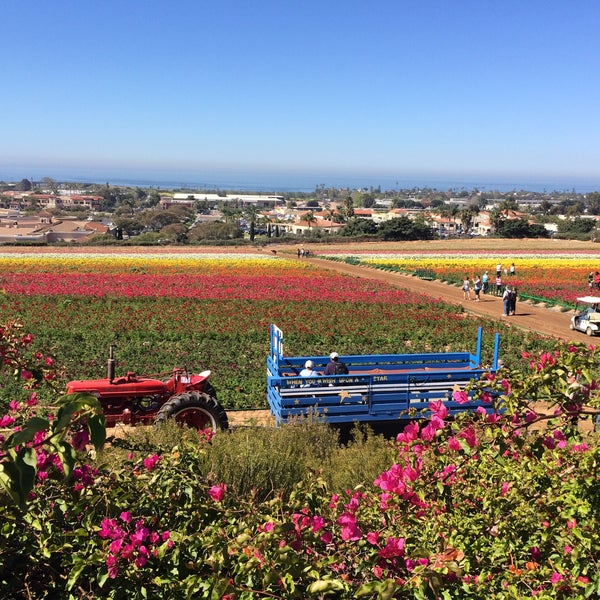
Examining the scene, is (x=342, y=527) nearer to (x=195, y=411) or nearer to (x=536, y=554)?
(x=536, y=554)

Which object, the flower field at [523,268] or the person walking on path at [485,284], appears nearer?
the person walking on path at [485,284]

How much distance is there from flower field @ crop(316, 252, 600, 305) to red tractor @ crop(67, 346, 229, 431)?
22.8 m

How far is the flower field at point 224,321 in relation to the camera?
1616 centimetres

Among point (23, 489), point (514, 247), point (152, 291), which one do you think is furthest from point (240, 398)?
point (514, 247)

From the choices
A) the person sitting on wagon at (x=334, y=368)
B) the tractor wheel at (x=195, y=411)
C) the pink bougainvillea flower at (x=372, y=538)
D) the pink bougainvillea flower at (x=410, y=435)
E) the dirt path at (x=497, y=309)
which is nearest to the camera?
the pink bougainvillea flower at (x=372, y=538)

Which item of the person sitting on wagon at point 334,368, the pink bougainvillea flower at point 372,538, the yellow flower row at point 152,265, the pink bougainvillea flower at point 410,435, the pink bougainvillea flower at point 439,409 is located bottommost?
the yellow flower row at point 152,265

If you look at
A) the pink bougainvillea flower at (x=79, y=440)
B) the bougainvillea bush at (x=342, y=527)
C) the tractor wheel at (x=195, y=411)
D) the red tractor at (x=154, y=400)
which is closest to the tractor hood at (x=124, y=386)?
the red tractor at (x=154, y=400)

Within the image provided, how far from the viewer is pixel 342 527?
3391mm

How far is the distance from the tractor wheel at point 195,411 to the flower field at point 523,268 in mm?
22796

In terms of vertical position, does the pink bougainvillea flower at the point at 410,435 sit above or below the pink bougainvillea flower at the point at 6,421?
above

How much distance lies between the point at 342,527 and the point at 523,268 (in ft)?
148

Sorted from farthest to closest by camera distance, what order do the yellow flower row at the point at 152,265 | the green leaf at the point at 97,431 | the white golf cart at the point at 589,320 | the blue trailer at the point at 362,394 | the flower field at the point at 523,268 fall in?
the yellow flower row at the point at 152,265 → the flower field at the point at 523,268 → the white golf cart at the point at 589,320 → the blue trailer at the point at 362,394 → the green leaf at the point at 97,431

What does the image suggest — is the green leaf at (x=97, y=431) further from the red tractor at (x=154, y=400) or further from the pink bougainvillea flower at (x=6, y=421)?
the red tractor at (x=154, y=400)

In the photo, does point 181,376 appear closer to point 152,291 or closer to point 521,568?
point 521,568
